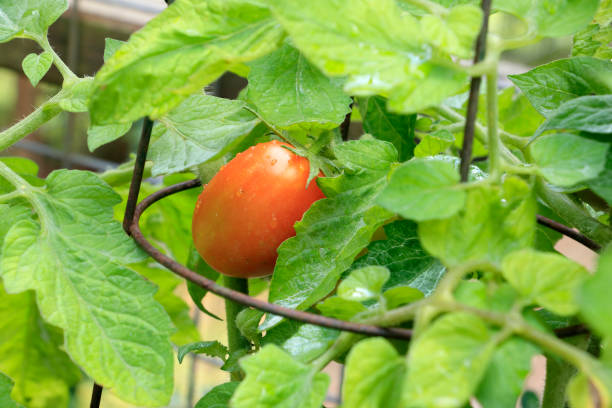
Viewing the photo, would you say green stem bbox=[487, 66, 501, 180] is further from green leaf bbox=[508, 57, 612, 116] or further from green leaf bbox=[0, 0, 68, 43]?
green leaf bbox=[0, 0, 68, 43]

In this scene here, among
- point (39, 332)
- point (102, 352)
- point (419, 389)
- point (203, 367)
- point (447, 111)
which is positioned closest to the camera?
point (419, 389)

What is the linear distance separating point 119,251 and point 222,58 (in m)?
0.16

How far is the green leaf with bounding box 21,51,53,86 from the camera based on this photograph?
0.42 metres

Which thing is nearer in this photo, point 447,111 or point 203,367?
point 447,111

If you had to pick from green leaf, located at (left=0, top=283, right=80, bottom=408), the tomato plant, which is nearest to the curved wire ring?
the tomato plant

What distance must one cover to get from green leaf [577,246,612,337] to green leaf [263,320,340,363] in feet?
0.50

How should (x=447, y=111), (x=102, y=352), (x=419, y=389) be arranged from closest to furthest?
(x=419, y=389) < (x=102, y=352) < (x=447, y=111)

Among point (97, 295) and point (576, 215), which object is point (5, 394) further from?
point (576, 215)

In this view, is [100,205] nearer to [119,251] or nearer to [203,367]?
[119,251]

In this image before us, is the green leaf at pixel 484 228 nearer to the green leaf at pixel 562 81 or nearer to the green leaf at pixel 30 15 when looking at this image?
the green leaf at pixel 562 81

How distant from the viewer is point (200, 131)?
43 cm

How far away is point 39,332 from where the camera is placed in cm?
60

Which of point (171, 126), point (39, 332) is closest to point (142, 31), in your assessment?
point (171, 126)

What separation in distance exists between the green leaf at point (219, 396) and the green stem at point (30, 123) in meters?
0.23
